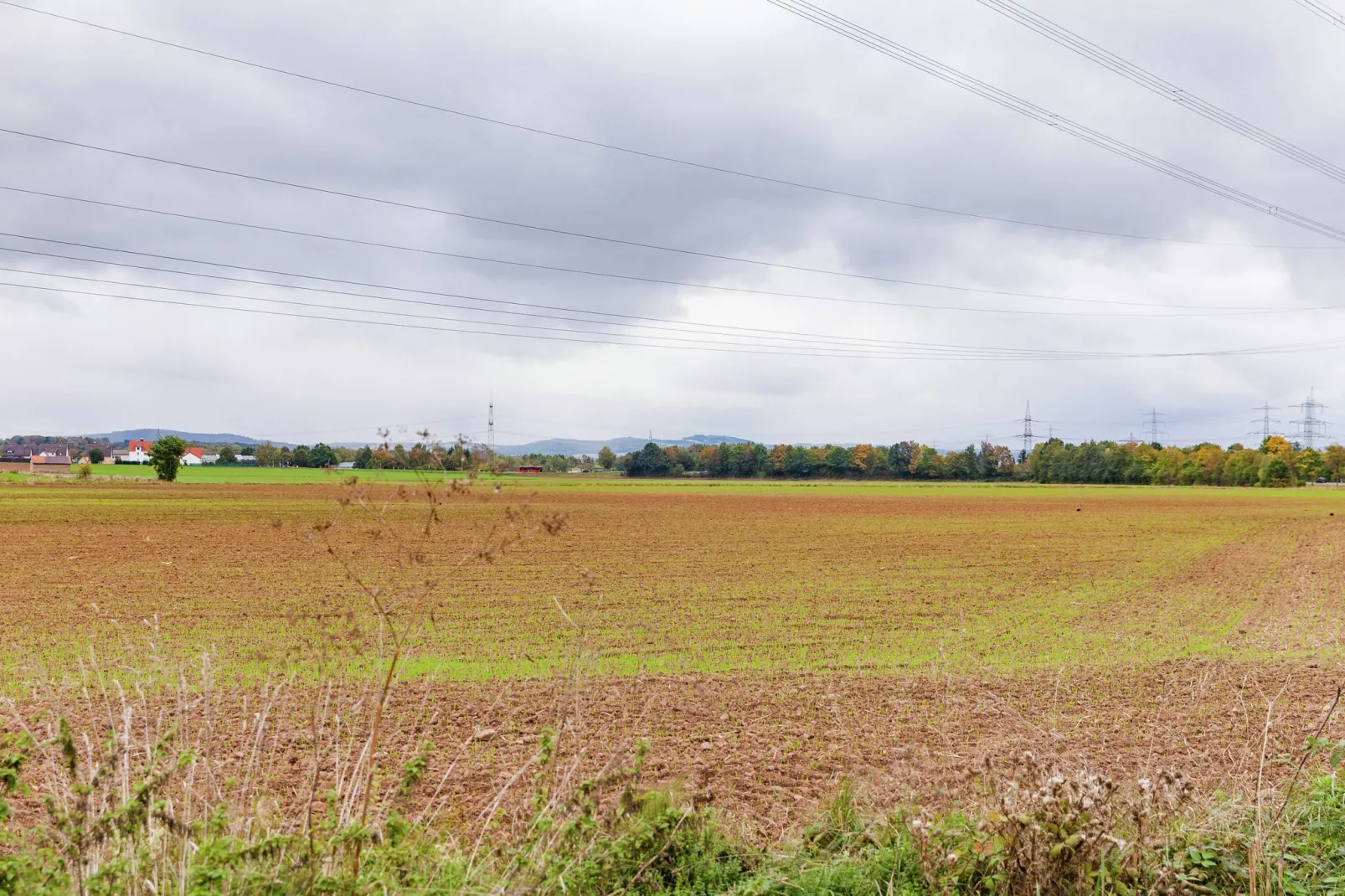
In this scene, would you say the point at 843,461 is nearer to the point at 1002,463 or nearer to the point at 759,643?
the point at 1002,463

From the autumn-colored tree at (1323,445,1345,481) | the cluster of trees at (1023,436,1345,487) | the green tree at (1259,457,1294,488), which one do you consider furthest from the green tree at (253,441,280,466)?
the autumn-colored tree at (1323,445,1345,481)

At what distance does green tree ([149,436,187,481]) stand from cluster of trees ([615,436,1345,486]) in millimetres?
75400

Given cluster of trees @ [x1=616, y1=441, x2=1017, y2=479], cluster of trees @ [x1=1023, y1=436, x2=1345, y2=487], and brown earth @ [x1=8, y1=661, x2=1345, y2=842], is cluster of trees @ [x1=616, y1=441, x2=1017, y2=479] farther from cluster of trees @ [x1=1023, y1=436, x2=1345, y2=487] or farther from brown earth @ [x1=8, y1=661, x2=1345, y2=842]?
brown earth @ [x1=8, y1=661, x2=1345, y2=842]

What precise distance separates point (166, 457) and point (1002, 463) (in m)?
158

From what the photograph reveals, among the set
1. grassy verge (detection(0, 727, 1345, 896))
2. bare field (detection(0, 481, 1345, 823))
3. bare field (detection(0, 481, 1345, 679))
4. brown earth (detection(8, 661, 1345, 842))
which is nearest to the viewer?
grassy verge (detection(0, 727, 1345, 896))

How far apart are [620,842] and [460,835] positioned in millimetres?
1692

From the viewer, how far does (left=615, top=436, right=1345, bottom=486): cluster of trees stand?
167m

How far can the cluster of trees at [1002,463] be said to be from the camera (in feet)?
548

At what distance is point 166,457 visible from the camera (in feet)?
317

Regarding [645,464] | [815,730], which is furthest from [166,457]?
[815,730]

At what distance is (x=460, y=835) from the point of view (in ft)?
20.3

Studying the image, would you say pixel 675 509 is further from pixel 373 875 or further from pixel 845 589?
pixel 373 875

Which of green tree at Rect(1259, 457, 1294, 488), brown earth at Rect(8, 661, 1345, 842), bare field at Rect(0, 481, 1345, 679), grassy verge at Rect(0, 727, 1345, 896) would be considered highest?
green tree at Rect(1259, 457, 1294, 488)

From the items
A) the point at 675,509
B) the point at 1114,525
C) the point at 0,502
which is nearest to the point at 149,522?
the point at 0,502
